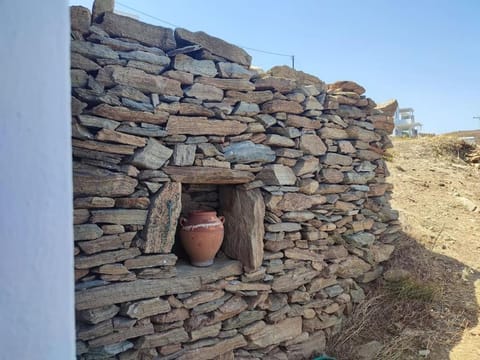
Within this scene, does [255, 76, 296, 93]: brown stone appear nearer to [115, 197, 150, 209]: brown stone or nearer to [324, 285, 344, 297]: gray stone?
[115, 197, 150, 209]: brown stone

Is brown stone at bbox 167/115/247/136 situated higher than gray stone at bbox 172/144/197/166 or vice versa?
brown stone at bbox 167/115/247/136

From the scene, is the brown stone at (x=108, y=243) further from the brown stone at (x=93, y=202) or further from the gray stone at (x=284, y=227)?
the gray stone at (x=284, y=227)

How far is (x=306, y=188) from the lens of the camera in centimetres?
316

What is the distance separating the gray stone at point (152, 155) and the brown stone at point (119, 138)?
46 millimetres

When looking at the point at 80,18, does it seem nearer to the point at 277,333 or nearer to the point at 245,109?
the point at 245,109

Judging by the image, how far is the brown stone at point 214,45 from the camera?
8.44 ft

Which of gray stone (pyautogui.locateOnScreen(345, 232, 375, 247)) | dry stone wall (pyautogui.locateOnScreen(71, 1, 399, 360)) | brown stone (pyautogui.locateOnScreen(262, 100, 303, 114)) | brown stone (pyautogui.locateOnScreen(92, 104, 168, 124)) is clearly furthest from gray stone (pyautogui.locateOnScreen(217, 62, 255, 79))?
gray stone (pyautogui.locateOnScreen(345, 232, 375, 247))

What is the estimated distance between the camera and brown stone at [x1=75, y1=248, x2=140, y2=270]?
2141 mm

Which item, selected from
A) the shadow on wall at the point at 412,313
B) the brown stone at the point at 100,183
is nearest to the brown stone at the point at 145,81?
the brown stone at the point at 100,183

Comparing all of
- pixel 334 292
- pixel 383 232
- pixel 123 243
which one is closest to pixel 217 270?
pixel 123 243

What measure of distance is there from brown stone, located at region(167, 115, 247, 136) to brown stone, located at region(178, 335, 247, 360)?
151cm

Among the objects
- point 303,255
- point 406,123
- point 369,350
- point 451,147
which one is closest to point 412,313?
point 369,350

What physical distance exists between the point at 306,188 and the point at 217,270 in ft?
3.42

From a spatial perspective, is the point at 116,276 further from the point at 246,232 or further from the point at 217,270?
the point at 246,232
